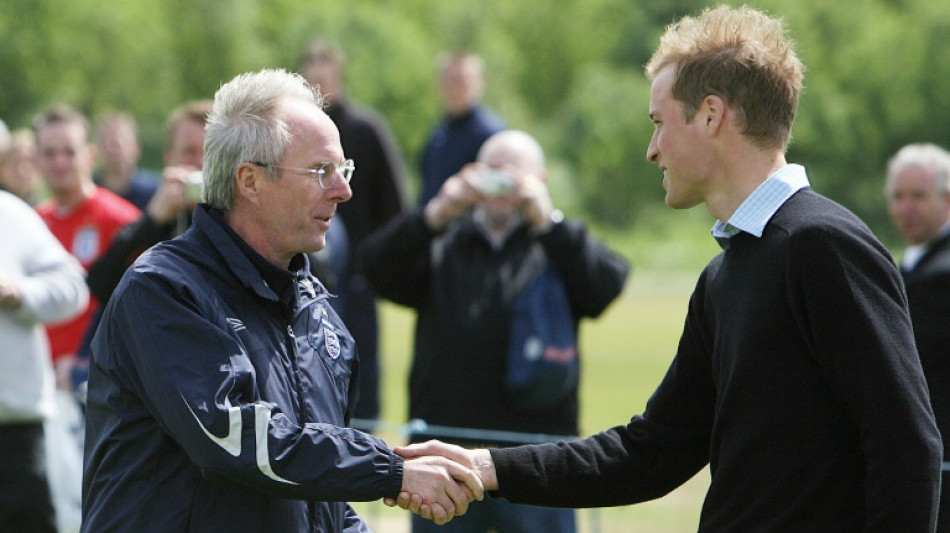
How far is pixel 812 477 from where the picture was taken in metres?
3.09

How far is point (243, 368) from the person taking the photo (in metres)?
3.22

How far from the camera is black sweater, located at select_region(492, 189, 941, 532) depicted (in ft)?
9.68

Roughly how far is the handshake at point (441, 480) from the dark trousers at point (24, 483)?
2389 millimetres

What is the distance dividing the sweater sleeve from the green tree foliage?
4539 cm

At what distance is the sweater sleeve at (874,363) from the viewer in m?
2.94

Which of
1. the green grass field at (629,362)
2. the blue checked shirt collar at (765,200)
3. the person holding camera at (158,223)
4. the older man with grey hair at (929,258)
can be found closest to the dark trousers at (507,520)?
the green grass field at (629,362)

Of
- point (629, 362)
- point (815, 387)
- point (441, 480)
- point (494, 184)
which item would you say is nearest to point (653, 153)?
point (815, 387)

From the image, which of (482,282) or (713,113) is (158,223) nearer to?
(482,282)

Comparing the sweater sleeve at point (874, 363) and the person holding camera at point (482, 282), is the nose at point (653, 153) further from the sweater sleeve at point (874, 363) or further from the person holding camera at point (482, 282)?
the person holding camera at point (482, 282)

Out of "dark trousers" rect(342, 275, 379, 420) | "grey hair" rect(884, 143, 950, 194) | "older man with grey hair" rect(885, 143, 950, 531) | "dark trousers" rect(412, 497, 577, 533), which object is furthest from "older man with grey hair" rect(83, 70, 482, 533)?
"dark trousers" rect(342, 275, 379, 420)

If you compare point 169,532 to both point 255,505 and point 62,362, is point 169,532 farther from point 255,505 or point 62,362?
point 62,362

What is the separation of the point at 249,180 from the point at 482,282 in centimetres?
279

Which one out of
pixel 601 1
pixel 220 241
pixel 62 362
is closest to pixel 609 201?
pixel 601 1

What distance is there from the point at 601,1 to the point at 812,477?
273ft
